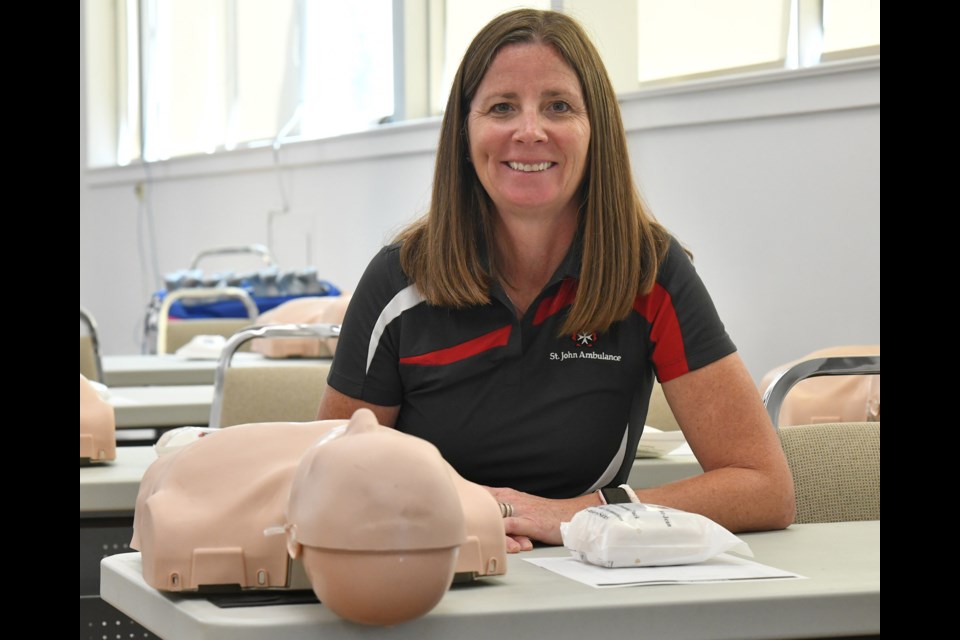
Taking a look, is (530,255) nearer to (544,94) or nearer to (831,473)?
(544,94)

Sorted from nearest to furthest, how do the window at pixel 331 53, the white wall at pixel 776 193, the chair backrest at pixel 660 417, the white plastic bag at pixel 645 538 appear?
the white plastic bag at pixel 645 538, the chair backrest at pixel 660 417, the white wall at pixel 776 193, the window at pixel 331 53

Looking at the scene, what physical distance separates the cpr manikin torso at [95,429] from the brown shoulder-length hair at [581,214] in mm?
562

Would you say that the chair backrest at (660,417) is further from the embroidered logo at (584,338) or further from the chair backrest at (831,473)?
the embroidered logo at (584,338)

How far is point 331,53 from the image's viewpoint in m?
7.22

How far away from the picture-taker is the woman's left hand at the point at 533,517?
4.55 feet

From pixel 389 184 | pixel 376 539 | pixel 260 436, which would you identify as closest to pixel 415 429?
pixel 260 436

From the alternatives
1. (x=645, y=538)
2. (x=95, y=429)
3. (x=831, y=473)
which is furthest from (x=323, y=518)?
(x=95, y=429)

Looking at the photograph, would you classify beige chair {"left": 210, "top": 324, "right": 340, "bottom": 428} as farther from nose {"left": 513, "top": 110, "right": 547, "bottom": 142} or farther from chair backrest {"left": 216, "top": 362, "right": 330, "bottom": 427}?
nose {"left": 513, "top": 110, "right": 547, "bottom": 142}

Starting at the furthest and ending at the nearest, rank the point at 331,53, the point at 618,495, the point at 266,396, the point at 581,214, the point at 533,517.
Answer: the point at 331,53 → the point at 266,396 → the point at 581,214 → the point at 618,495 → the point at 533,517

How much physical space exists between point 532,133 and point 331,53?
565 centimetres

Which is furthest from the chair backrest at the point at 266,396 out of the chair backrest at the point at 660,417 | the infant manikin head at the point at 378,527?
the infant manikin head at the point at 378,527

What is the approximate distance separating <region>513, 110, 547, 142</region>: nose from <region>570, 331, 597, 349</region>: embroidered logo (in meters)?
0.26

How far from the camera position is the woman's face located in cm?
176
